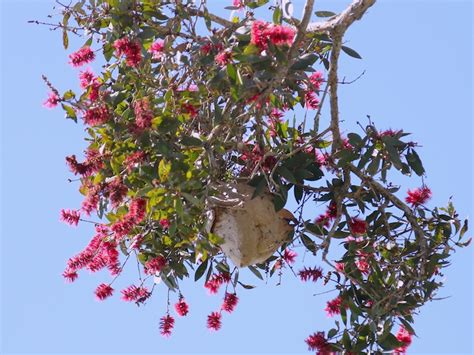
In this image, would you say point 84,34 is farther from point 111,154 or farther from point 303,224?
point 303,224

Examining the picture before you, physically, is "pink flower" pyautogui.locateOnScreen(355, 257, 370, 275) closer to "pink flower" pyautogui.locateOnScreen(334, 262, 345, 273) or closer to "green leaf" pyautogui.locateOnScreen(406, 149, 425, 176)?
"pink flower" pyautogui.locateOnScreen(334, 262, 345, 273)

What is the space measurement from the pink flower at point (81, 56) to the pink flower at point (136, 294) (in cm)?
95

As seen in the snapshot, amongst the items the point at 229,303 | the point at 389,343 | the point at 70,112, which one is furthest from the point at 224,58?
the point at 389,343

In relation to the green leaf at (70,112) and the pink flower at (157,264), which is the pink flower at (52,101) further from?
the pink flower at (157,264)

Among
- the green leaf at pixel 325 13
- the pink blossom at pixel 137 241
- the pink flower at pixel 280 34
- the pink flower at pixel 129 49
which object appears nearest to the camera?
the pink flower at pixel 280 34

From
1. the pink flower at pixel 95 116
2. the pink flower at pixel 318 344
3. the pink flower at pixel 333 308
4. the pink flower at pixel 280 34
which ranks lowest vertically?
the pink flower at pixel 318 344

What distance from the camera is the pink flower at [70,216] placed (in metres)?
3.92

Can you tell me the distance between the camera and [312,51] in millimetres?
4078

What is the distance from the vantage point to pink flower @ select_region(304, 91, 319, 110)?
159 inches

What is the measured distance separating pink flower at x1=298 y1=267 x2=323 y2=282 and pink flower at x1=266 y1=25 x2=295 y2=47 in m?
1.03

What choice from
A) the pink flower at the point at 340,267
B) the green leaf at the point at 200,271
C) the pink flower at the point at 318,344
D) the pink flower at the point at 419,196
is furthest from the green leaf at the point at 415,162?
the green leaf at the point at 200,271

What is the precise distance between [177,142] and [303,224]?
0.68 m

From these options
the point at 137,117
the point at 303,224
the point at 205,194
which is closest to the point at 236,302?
the point at 303,224

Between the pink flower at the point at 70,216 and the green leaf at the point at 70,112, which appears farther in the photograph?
the pink flower at the point at 70,216
